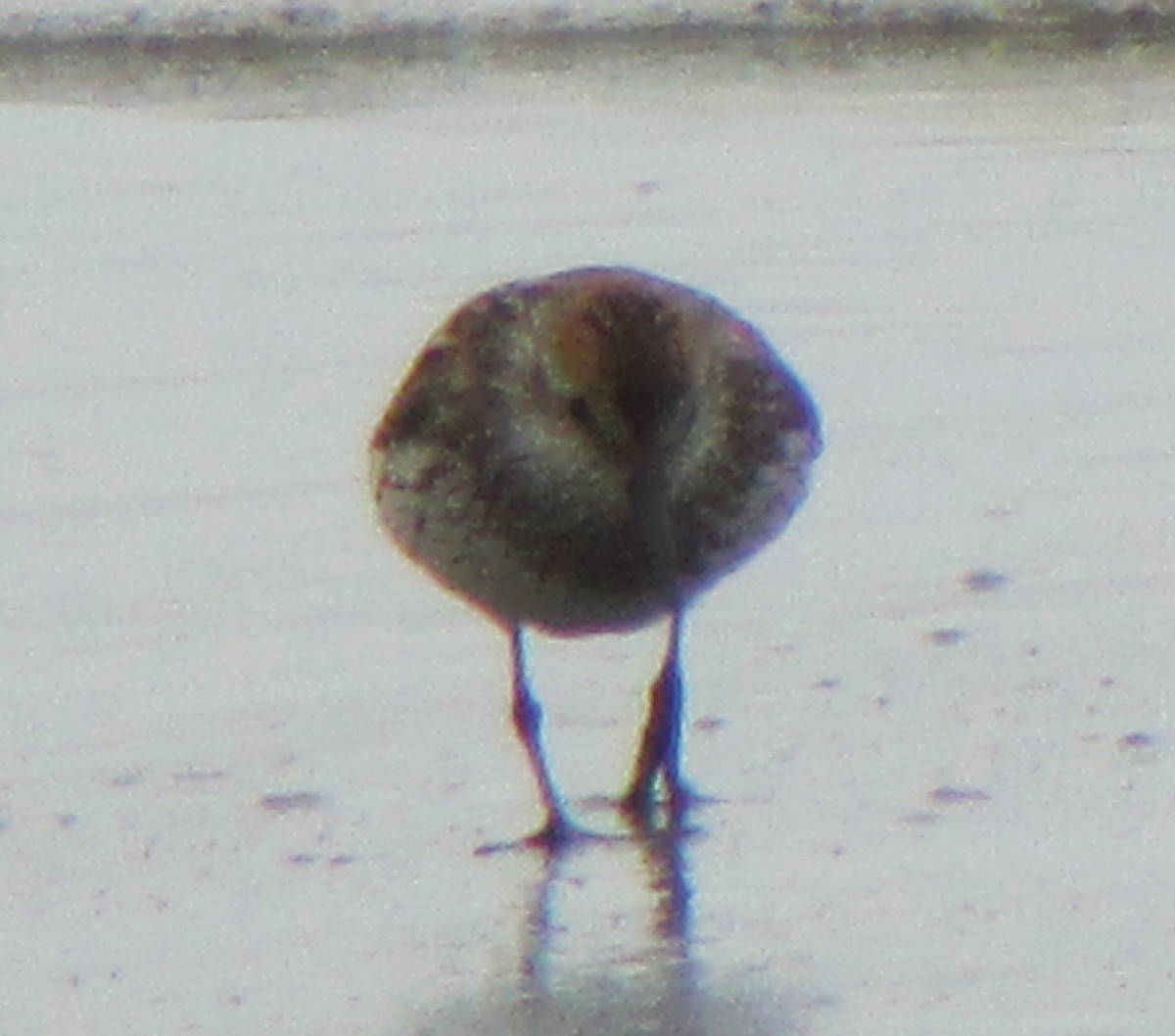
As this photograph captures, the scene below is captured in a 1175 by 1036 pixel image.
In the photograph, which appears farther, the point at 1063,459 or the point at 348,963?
the point at 1063,459

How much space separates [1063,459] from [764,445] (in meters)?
2.07

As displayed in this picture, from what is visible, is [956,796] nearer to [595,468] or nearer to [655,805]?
[655,805]

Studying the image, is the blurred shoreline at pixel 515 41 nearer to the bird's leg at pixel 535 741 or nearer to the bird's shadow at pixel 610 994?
the bird's leg at pixel 535 741

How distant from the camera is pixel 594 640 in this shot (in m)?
8.03

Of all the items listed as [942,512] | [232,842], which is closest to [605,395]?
[232,842]

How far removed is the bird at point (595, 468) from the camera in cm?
688

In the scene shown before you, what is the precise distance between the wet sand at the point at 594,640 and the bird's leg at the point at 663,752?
0.33 ft

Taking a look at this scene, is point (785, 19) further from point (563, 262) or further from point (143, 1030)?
point (143, 1030)

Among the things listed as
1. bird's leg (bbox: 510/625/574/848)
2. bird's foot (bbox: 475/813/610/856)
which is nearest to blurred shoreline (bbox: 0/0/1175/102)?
bird's leg (bbox: 510/625/574/848)

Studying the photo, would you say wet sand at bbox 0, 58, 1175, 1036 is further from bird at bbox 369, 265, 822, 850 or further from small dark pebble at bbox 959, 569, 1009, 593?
bird at bbox 369, 265, 822, 850

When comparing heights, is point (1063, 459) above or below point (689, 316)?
below

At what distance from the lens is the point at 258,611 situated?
26.7 ft

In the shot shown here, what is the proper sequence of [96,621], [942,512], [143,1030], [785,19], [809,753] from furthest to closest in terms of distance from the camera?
1. [785,19]
2. [942,512]
3. [96,621]
4. [809,753]
5. [143,1030]

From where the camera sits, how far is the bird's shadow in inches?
226
